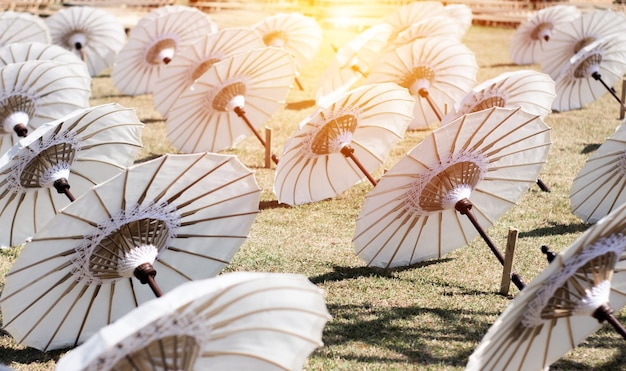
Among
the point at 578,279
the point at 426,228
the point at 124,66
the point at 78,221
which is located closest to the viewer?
the point at 578,279

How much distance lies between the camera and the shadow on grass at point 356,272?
17.0 ft

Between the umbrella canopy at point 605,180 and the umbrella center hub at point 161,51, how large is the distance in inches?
268

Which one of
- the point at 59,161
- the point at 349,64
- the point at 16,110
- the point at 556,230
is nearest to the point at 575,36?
the point at 349,64

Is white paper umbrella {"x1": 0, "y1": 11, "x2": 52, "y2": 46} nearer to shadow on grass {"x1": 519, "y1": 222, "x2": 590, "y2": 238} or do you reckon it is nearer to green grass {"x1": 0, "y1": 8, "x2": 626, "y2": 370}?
green grass {"x1": 0, "y1": 8, "x2": 626, "y2": 370}

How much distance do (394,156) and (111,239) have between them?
17.6 ft

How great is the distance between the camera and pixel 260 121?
25.9 feet

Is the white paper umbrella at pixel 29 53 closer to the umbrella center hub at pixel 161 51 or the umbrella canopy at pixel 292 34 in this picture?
the umbrella center hub at pixel 161 51

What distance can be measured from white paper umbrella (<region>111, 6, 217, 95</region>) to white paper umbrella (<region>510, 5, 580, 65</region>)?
5.74 m

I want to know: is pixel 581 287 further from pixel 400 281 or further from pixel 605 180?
pixel 400 281

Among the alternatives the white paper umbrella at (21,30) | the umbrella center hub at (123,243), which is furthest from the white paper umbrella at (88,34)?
the umbrella center hub at (123,243)

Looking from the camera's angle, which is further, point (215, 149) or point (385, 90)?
point (215, 149)

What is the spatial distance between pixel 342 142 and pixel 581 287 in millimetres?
2913

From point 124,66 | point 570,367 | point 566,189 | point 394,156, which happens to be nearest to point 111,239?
point 570,367

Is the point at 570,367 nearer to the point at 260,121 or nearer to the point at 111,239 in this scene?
the point at 111,239
